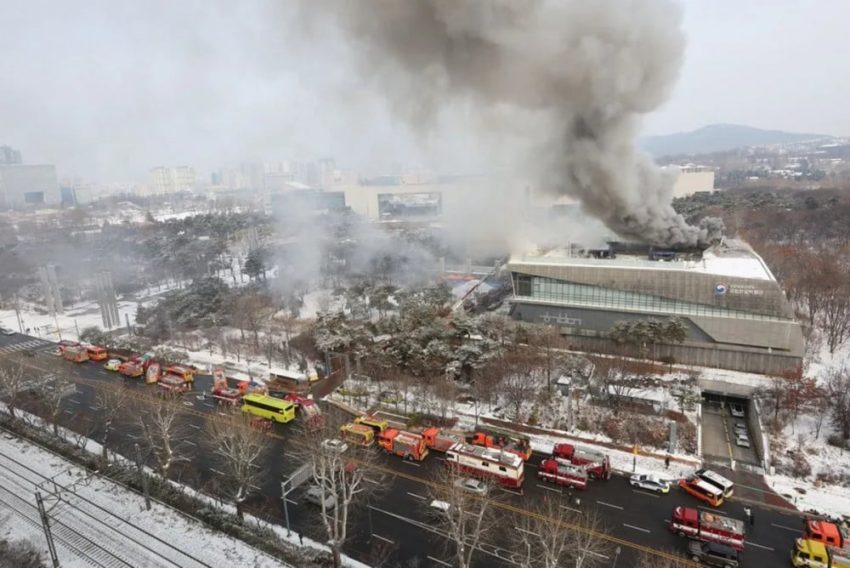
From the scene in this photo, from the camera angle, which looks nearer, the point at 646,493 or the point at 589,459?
the point at 646,493

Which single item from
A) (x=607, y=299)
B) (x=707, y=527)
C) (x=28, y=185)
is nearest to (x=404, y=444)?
(x=707, y=527)

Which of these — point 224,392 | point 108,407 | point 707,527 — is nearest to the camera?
point 707,527

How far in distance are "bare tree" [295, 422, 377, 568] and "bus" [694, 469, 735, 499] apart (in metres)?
8.12

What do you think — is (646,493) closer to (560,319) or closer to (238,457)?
(238,457)

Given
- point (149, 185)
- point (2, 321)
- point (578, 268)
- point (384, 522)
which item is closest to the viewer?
point (384, 522)

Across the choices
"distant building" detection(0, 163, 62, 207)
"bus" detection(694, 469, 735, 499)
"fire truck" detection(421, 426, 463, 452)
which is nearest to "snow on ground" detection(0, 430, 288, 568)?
"fire truck" detection(421, 426, 463, 452)

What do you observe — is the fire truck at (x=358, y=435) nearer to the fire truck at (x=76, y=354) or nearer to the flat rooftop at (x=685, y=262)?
the flat rooftop at (x=685, y=262)

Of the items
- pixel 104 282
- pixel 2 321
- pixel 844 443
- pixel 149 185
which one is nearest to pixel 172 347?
pixel 104 282

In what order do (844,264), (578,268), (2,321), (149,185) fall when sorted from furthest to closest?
(149,185) → (2,321) → (844,264) → (578,268)

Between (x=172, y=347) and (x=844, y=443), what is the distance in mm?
26123

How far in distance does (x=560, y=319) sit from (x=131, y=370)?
18.3 metres

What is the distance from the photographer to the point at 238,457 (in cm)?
1186

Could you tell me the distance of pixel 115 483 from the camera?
1329 cm

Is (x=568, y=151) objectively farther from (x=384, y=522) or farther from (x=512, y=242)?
(x=384, y=522)
